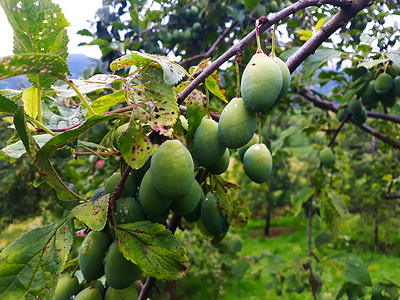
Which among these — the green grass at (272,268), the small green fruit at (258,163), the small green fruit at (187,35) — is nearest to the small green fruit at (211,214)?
the small green fruit at (258,163)

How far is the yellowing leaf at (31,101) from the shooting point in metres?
0.69

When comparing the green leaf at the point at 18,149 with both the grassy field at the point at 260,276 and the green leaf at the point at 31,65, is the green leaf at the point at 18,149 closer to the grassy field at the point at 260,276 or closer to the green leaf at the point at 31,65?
the green leaf at the point at 31,65

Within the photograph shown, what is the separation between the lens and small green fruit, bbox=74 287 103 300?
26.6 inches

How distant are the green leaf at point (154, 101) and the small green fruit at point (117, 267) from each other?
248 millimetres

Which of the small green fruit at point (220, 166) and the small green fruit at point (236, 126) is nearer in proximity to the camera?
the small green fruit at point (236, 126)

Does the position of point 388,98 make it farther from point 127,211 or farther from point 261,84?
point 127,211

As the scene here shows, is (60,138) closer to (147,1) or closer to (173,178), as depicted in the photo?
(173,178)

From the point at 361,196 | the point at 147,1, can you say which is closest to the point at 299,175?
the point at 361,196

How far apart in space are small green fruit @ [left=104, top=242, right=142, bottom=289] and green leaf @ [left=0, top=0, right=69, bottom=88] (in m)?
0.35

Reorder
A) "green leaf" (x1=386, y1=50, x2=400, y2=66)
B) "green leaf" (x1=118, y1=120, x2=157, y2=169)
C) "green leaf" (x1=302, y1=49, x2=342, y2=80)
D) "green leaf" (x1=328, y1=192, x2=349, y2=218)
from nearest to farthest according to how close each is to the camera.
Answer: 1. "green leaf" (x1=118, y1=120, x2=157, y2=169)
2. "green leaf" (x1=386, y1=50, x2=400, y2=66)
3. "green leaf" (x1=302, y1=49, x2=342, y2=80)
4. "green leaf" (x1=328, y1=192, x2=349, y2=218)

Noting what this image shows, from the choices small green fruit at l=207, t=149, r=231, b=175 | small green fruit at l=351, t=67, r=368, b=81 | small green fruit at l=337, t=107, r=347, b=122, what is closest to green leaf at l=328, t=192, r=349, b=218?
small green fruit at l=337, t=107, r=347, b=122

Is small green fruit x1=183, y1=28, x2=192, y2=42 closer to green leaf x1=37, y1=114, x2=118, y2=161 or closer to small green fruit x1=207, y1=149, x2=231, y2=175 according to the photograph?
small green fruit x1=207, y1=149, x2=231, y2=175

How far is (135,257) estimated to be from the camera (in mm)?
574

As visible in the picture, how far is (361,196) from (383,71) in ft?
16.6
